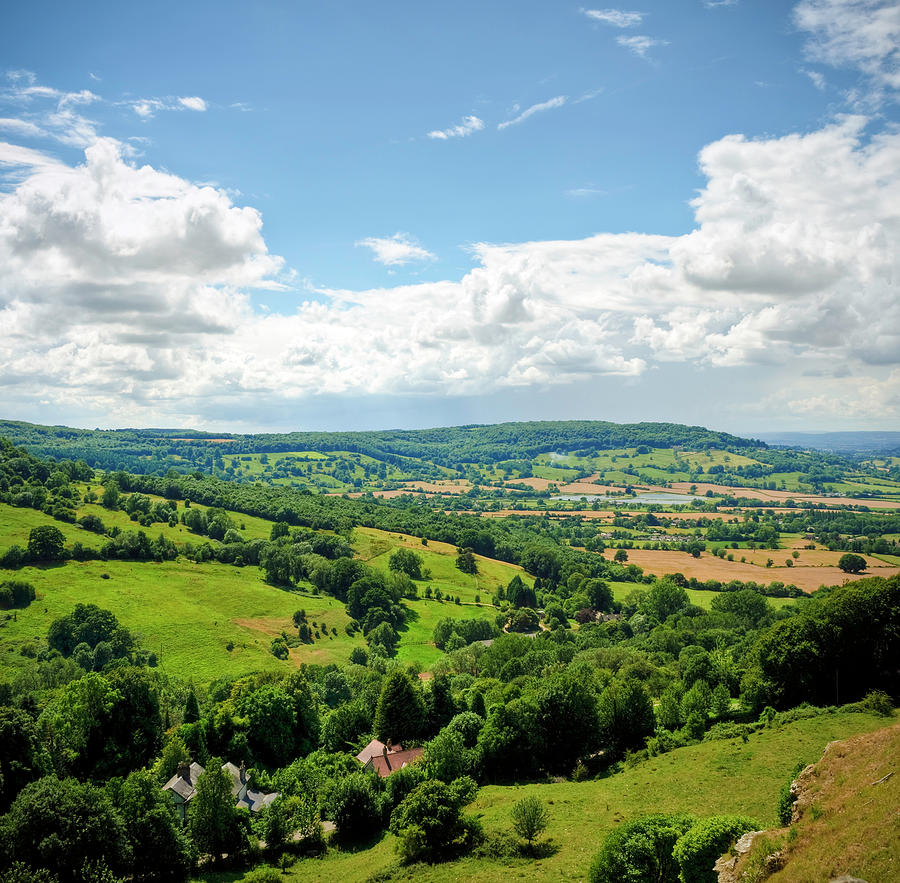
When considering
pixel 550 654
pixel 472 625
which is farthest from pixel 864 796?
pixel 472 625

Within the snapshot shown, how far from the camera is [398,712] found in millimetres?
58844

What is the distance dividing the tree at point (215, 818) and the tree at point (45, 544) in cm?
8540

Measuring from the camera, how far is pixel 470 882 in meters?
32.1

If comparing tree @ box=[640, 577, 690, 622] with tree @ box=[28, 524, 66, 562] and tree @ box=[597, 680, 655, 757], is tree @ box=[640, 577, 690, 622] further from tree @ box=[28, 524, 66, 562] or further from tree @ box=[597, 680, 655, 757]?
tree @ box=[28, 524, 66, 562]

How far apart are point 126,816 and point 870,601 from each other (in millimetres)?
59744

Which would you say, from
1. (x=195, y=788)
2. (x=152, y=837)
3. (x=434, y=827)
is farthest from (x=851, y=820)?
(x=195, y=788)

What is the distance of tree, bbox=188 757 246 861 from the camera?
39969 mm

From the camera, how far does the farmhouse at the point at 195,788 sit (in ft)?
152

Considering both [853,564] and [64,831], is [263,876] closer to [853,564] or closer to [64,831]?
[64,831]

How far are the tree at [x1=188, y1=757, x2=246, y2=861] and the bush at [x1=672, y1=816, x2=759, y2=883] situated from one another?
30354 millimetres

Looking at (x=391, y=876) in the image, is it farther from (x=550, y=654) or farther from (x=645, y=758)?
(x=550, y=654)

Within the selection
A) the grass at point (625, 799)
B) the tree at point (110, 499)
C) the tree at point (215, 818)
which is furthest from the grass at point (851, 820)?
the tree at point (110, 499)

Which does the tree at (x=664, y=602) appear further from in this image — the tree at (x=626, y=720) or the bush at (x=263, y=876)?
the bush at (x=263, y=876)

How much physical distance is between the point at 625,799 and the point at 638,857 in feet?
47.0
